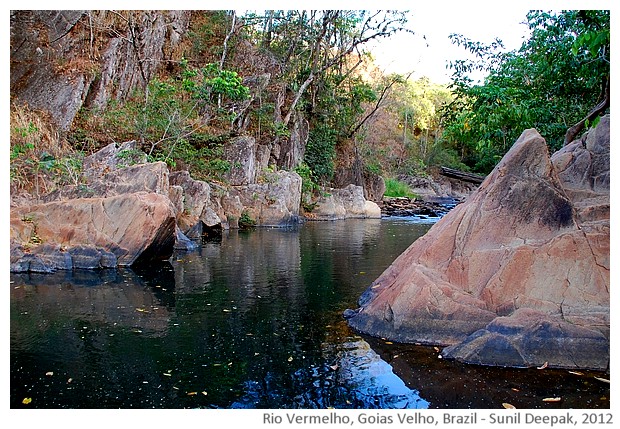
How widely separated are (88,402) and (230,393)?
150cm

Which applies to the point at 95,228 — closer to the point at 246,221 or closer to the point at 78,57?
the point at 246,221

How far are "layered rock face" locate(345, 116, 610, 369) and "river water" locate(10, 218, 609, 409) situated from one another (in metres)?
0.39

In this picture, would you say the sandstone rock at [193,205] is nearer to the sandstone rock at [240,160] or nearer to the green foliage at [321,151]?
the sandstone rock at [240,160]

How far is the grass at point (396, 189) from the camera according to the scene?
47938 millimetres

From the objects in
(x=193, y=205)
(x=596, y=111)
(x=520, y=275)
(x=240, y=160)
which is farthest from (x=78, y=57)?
(x=520, y=275)

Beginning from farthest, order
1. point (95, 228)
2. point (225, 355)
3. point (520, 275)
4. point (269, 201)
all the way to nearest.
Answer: point (269, 201) < point (95, 228) < point (520, 275) < point (225, 355)

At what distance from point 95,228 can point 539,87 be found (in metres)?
11.2

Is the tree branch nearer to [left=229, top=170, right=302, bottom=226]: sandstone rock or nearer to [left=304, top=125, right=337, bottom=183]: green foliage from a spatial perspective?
[left=229, top=170, right=302, bottom=226]: sandstone rock

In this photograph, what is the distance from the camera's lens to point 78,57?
24.5m

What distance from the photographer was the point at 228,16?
1292 inches

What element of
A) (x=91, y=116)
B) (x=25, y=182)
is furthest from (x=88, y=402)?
(x=91, y=116)

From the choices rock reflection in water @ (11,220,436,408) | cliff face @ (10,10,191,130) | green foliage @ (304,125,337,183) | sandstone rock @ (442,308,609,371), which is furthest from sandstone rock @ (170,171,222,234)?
sandstone rock @ (442,308,609,371)

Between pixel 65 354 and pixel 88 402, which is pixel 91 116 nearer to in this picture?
pixel 65 354

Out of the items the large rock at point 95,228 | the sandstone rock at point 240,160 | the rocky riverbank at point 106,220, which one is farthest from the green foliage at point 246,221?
the large rock at point 95,228
